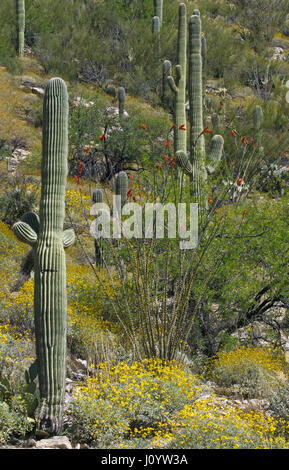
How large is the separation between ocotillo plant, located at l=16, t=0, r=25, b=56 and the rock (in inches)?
946

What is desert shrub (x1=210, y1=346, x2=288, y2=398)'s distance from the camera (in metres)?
7.62

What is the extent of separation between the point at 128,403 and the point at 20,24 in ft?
78.7

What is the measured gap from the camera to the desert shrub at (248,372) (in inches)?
300

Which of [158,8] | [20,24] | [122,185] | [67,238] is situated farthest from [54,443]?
[158,8]

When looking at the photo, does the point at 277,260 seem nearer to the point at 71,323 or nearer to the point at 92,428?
the point at 71,323

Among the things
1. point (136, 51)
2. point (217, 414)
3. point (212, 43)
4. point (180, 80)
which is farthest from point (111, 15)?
point (217, 414)

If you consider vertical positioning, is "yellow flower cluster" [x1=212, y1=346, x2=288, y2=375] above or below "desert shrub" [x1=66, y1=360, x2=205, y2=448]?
below

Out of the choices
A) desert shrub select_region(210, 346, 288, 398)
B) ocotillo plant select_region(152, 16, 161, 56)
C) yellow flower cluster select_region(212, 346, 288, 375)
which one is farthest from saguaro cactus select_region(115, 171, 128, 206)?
ocotillo plant select_region(152, 16, 161, 56)

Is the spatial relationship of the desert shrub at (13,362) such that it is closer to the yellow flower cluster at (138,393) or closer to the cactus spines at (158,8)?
the yellow flower cluster at (138,393)

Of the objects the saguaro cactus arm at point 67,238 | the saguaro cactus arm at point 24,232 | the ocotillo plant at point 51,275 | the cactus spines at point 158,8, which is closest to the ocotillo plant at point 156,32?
the cactus spines at point 158,8

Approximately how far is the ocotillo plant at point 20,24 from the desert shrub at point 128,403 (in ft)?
75.1

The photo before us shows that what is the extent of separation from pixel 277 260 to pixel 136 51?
74.0 feet

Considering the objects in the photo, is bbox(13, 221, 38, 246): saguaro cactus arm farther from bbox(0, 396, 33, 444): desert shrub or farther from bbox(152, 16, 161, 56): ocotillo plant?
bbox(152, 16, 161, 56): ocotillo plant

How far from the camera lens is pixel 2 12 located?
1045 inches
